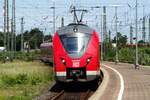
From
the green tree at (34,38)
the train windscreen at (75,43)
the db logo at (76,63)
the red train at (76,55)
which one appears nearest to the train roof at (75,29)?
the red train at (76,55)

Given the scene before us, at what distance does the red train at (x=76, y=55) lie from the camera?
25.8m

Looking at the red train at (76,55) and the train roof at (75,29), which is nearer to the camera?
the red train at (76,55)

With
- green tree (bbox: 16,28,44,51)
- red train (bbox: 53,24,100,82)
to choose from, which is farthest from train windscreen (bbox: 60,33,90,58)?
green tree (bbox: 16,28,44,51)

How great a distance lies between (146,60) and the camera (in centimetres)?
6556

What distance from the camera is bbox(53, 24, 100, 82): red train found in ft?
84.7

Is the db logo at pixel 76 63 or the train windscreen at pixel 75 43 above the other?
the train windscreen at pixel 75 43

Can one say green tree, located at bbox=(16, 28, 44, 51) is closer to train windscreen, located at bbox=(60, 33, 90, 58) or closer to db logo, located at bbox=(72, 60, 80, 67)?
train windscreen, located at bbox=(60, 33, 90, 58)

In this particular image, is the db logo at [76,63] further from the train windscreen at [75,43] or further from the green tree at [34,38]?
the green tree at [34,38]

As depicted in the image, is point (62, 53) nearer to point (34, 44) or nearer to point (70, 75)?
point (70, 75)

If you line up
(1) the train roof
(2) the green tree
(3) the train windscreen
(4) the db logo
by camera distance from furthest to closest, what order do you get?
(2) the green tree → (1) the train roof → (3) the train windscreen → (4) the db logo

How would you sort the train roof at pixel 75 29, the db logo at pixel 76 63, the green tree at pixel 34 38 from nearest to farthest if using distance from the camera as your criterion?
1. the db logo at pixel 76 63
2. the train roof at pixel 75 29
3. the green tree at pixel 34 38

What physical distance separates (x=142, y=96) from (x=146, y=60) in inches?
1795

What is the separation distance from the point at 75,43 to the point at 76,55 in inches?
27.8

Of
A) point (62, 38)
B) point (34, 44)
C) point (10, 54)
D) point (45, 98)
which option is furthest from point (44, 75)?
point (34, 44)
